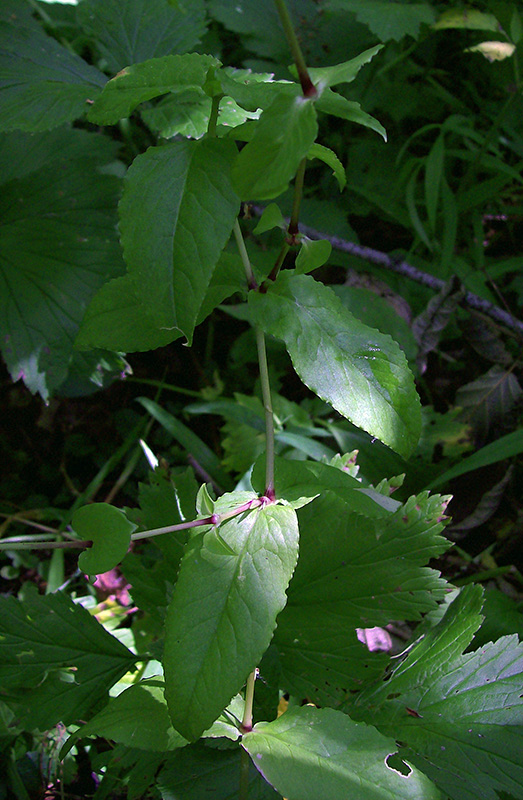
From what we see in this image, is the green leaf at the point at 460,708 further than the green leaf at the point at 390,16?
No

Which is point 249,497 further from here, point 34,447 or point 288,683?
point 34,447

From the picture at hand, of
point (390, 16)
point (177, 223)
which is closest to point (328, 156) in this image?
point (177, 223)

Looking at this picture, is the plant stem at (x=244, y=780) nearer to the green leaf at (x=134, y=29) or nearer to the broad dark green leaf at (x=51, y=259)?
the broad dark green leaf at (x=51, y=259)

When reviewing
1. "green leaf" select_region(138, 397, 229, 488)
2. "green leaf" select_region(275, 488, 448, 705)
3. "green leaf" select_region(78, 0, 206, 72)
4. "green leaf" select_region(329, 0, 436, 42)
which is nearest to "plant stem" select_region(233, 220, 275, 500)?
"green leaf" select_region(275, 488, 448, 705)

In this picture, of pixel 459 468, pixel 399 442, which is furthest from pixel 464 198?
pixel 399 442

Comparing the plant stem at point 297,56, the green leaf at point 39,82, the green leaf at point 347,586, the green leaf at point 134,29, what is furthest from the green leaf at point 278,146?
the green leaf at point 134,29

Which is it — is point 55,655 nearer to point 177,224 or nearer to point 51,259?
point 177,224

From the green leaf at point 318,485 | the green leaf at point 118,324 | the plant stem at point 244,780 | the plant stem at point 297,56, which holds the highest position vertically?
the plant stem at point 297,56
